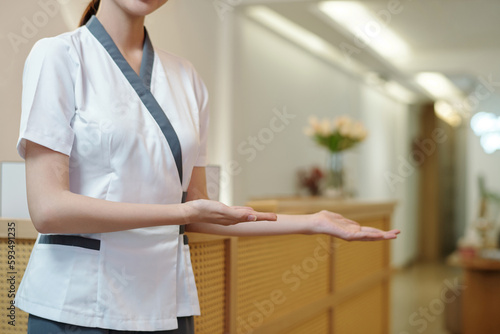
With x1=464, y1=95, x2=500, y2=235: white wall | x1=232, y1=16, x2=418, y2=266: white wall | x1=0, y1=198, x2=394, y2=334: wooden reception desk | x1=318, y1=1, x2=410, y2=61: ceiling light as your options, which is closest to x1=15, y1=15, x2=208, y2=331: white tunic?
x1=0, y1=198, x2=394, y2=334: wooden reception desk

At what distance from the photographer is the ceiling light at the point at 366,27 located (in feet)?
17.8

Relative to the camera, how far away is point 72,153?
102 centimetres

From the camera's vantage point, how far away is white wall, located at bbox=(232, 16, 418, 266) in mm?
5191

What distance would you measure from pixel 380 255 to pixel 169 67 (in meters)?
3.03

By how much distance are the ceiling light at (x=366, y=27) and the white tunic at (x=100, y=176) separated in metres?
3.96

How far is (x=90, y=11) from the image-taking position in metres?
1.26

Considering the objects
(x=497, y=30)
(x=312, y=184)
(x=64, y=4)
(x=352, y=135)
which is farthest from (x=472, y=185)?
(x=64, y=4)

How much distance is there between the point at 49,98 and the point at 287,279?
67.7 inches

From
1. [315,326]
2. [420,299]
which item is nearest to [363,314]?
[315,326]

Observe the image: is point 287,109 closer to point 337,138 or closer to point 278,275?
point 337,138

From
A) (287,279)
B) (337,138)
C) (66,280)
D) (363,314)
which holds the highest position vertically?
(337,138)

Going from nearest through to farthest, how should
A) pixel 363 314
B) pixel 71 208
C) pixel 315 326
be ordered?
pixel 71 208 < pixel 315 326 < pixel 363 314

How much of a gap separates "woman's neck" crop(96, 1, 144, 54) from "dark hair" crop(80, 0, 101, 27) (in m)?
0.09

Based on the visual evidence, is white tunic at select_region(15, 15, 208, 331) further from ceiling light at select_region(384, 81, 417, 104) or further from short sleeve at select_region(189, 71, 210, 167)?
ceiling light at select_region(384, 81, 417, 104)
